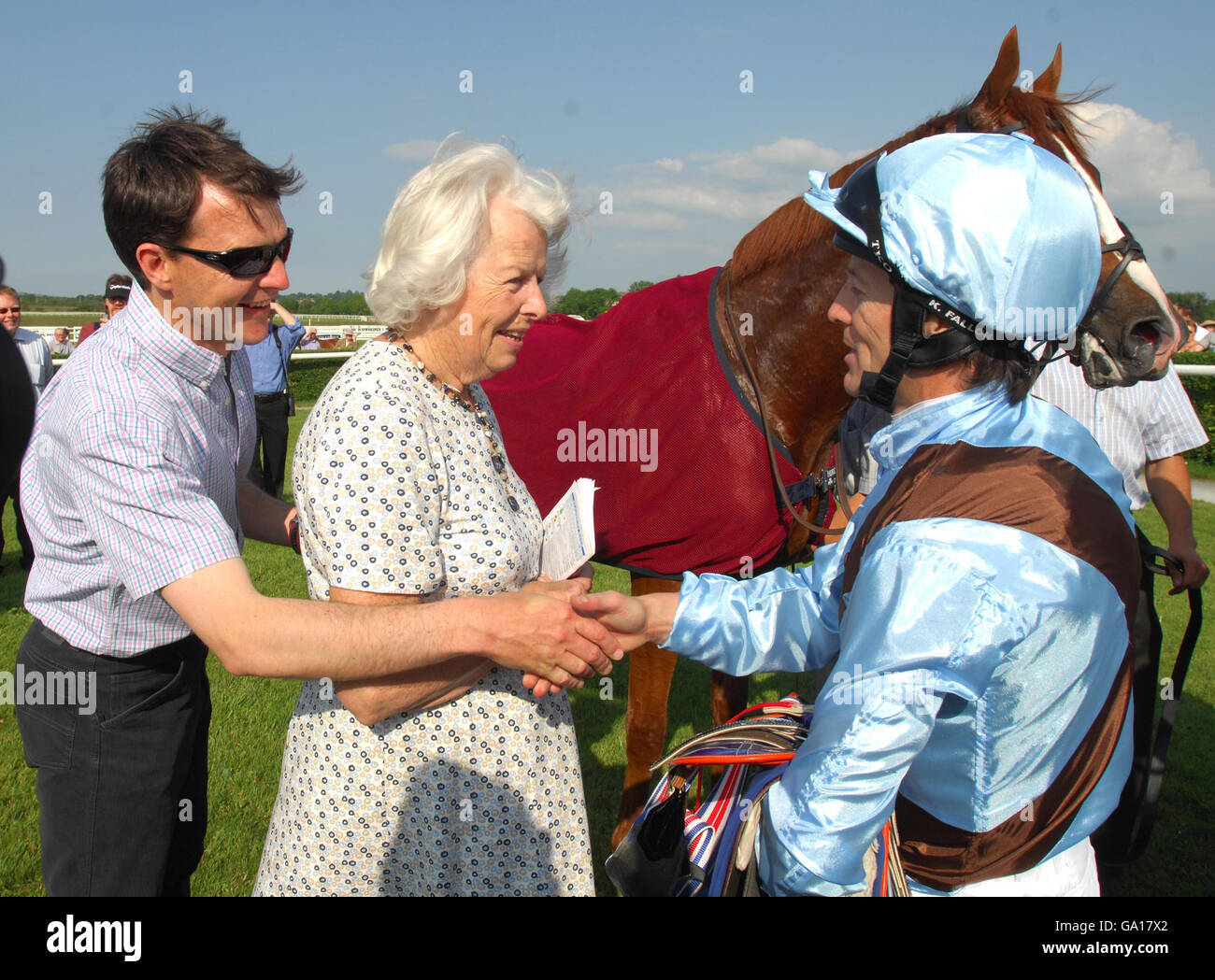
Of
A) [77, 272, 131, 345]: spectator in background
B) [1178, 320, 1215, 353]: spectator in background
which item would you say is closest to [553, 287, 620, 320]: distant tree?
[1178, 320, 1215, 353]: spectator in background

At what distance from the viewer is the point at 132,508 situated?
62.9 inches

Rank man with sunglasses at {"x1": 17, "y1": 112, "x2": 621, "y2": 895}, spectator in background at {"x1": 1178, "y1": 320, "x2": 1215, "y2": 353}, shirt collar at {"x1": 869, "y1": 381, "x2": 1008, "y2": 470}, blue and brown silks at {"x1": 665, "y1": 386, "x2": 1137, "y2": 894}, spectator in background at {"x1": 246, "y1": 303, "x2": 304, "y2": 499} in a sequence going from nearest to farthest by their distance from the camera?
1. blue and brown silks at {"x1": 665, "y1": 386, "x2": 1137, "y2": 894}
2. shirt collar at {"x1": 869, "y1": 381, "x2": 1008, "y2": 470}
3. man with sunglasses at {"x1": 17, "y1": 112, "x2": 621, "y2": 895}
4. spectator in background at {"x1": 246, "y1": 303, "x2": 304, "y2": 499}
5. spectator in background at {"x1": 1178, "y1": 320, "x2": 1215, "y2": 353}

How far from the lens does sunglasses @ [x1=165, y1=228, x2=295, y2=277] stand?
72.7 inches

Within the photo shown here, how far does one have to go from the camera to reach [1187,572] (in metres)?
3.08

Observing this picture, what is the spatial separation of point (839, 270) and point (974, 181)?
188cm

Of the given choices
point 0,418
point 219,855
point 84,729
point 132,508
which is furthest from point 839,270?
point 219,855

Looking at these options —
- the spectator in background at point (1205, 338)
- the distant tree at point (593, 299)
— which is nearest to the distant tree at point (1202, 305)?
the spectator in background at point (1205, 338)

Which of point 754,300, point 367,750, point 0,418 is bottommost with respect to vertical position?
point 367,750

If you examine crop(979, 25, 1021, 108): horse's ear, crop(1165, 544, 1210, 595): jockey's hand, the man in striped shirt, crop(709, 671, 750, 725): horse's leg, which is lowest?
crop(709, 671, 750, 725): horse's leg

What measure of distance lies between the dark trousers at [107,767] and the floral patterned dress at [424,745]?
0.88ft

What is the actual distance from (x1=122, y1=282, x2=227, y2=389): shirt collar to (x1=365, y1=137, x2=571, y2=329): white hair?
39 centimetres

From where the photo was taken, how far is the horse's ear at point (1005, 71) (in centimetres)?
306

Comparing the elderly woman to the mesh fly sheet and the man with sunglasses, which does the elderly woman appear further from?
the mesh fly sheet
